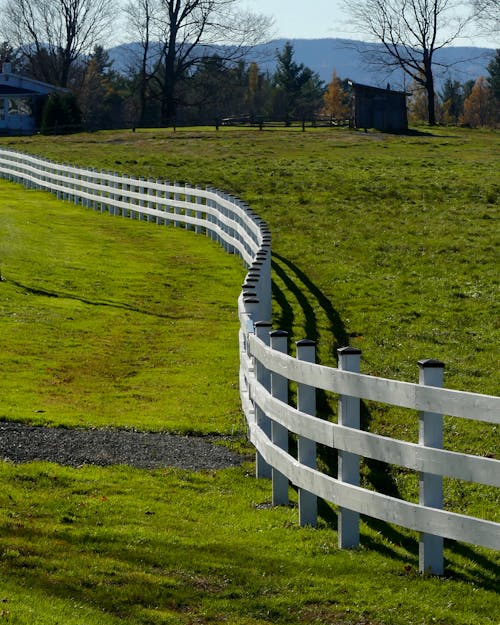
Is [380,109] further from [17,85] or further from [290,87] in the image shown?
[290,87]

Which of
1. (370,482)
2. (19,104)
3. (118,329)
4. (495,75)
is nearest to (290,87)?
(495,75)

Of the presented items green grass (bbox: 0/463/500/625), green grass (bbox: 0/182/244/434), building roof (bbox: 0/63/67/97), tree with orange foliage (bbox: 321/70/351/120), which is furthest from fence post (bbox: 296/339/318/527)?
tree with orange foliage (bbox: 321/70/351/120)

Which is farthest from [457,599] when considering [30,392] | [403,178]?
[403,178]

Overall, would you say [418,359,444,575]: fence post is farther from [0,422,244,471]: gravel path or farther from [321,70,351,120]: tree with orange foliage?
[321,70,351,120]: tree with orange foliage

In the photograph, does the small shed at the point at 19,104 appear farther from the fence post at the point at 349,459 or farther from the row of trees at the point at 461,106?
the fence post at the point at 349,459

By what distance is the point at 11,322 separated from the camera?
19078 millimetres

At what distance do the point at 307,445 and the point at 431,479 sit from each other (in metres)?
1.49

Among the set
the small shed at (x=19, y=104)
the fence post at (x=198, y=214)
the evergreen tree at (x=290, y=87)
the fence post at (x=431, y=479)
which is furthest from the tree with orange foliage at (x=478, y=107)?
the fence post at (x=431, y=479)

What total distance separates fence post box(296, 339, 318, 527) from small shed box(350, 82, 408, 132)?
6749 centimetres

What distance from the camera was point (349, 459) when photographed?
782 centimetres

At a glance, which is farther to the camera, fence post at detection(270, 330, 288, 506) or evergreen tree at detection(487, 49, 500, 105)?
evergreen tree at detection(487, 49, 500, 105)

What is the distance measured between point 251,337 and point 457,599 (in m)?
3.79

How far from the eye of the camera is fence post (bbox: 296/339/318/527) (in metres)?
8.39

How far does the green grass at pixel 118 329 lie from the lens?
44.7 ft
